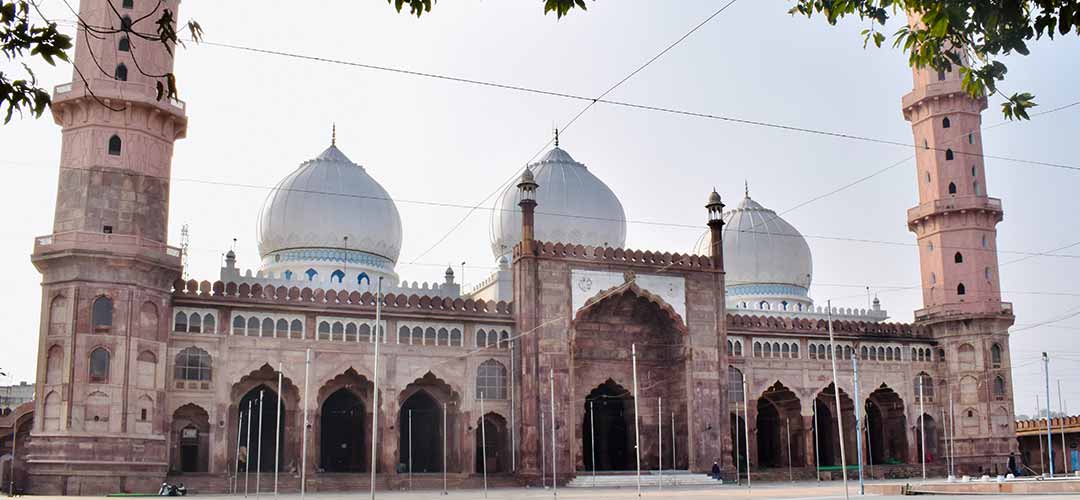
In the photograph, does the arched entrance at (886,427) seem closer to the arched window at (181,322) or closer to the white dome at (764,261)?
the white dome at (764,261)

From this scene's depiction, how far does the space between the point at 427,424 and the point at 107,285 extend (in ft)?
39.5

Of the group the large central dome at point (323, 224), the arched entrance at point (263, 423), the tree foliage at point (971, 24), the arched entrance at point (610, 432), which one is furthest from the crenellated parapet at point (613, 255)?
the tree foliage at point (971, 24)

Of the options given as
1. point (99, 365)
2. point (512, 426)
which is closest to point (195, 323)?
point (99, 365)

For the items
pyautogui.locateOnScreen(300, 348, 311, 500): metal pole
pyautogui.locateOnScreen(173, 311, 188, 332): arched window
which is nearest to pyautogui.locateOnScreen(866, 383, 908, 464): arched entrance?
pyautogui.locateOnScreen(300, 348, 311, 500): metal pole

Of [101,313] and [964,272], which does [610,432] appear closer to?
[964,272]

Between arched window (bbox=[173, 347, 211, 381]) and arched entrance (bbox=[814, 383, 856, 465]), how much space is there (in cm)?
2198

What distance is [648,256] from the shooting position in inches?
1382

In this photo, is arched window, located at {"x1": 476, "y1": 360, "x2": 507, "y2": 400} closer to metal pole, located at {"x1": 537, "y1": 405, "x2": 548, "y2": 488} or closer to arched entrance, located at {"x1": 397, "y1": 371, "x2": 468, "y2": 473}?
arched entrance, located at {"x1": 397, "y1": 371, "x2": 468, "y2": 473}

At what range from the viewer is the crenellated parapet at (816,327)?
37031 millimetres

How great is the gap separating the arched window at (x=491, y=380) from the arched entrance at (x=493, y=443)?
2.21 ft

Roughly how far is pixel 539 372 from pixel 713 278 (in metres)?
7.43

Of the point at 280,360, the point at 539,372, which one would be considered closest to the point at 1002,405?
the point at 539,372

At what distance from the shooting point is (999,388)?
3838cm

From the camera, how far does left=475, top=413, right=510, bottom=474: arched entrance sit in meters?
32.6
